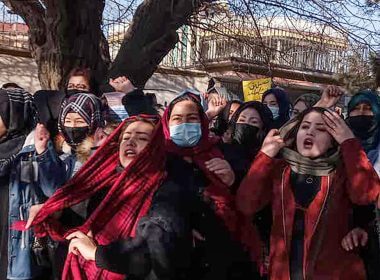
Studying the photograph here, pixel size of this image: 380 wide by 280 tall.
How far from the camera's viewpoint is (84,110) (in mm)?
4051

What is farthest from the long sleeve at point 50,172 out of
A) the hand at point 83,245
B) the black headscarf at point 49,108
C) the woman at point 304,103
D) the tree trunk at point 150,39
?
the tree trunk at point 150,39

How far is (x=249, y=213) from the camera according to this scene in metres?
3.57

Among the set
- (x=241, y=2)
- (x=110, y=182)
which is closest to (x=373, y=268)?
(x=110, y=182)

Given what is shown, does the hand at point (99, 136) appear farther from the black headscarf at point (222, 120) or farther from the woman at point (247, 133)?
the black headscarf at point (222, 120)

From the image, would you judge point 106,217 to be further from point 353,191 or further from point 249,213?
point 353,191

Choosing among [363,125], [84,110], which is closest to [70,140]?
[84,110]

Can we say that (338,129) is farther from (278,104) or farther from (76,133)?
(278,104)

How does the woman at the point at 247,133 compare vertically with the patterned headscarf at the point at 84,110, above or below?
below

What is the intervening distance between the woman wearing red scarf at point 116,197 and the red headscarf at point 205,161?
0.65ft

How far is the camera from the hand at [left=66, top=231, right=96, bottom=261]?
303 centimetres

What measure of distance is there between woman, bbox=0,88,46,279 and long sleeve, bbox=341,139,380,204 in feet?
5.30

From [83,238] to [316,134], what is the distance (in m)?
1.26

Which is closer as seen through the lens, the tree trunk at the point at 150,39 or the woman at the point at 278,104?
the woman at the point at 278,104

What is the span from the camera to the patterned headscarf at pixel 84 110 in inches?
159
